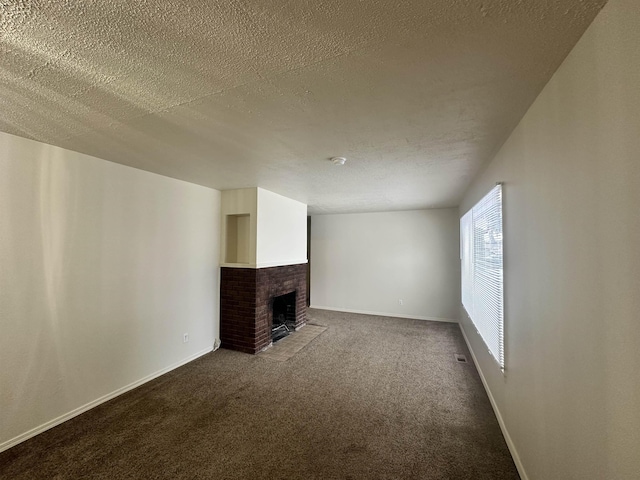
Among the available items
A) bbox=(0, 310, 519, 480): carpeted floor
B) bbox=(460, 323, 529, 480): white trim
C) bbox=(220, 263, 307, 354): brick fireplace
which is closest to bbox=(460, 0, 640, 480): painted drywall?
bbox=(460, 323, 529, 480): white trim

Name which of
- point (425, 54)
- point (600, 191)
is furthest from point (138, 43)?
point (600, 191)

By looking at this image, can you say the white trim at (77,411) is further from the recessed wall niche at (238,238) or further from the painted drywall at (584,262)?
the painted drywall at (584,262)

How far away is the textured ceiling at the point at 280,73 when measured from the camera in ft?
3.09

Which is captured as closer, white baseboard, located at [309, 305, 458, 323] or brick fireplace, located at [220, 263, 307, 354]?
brick fireplace, located at [220, 263, 307, 354]

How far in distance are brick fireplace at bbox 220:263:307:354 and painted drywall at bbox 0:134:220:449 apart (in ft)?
1.89

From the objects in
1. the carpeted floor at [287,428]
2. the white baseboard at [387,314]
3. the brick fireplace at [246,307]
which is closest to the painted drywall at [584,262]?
the carpeted floor at [287,428]

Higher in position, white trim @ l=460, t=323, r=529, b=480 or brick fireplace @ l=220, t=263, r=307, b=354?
brick fireplace @ l=220, t=263, r=307, b=354

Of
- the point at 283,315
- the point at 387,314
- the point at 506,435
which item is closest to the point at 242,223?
the point at 283,315

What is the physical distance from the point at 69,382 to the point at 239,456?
1804 mm

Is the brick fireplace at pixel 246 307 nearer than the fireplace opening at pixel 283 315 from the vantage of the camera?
Yes

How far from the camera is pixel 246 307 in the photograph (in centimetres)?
396

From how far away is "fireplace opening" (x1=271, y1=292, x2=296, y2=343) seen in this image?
4.78 m

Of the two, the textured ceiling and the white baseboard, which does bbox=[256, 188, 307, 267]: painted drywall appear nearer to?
the textured ceiling

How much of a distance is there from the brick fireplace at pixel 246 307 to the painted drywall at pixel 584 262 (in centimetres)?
321
